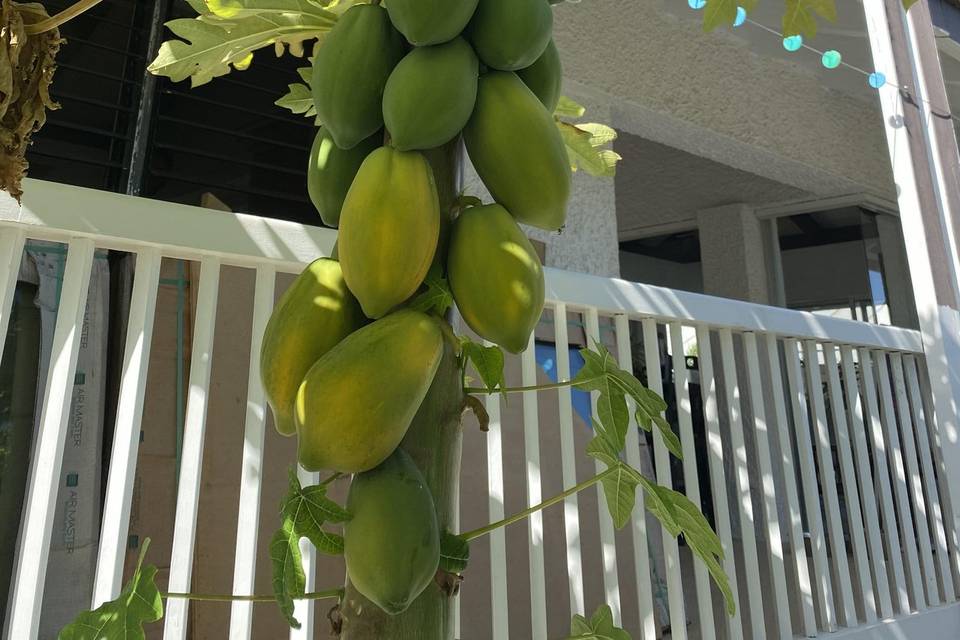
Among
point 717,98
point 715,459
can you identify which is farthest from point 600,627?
point 717,98

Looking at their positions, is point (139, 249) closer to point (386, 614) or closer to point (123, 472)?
Answer: point (123, 472)

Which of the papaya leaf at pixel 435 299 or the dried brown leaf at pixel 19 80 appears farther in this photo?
the dried brown leaf at pixel 19 80

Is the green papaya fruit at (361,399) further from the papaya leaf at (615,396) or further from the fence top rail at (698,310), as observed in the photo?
the fence top rail at (698,310)

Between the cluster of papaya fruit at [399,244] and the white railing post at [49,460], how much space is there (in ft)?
2.26

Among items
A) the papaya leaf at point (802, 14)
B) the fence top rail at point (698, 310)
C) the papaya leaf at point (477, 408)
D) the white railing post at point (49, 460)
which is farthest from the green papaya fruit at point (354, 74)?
the fence top rail at point (698, 310)

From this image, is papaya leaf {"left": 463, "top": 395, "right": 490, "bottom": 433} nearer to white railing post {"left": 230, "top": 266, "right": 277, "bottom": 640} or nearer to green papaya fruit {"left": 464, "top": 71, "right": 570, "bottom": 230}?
green papaya fruit {"left": 464, "top": 71, "right": 570, "bottom": 230}

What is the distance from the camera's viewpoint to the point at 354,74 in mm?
499

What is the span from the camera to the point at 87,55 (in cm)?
251

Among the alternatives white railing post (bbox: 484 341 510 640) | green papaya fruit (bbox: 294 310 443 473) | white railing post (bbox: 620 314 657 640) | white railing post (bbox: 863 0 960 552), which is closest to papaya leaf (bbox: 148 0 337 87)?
green papaya fruit (bbox: 294 310 443 473)

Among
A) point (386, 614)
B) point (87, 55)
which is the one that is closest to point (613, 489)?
point (386, 614)

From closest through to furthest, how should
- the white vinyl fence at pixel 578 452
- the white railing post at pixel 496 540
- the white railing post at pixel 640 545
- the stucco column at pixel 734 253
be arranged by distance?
the white vinyl fence at pixel 578 452
the white railing post at pixel 496 540
the white railing post at pixel 640 545
the stucco column at pixel 734 253

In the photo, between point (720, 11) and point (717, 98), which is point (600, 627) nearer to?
point (720, 11)

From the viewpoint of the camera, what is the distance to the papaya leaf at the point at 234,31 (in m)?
0.63

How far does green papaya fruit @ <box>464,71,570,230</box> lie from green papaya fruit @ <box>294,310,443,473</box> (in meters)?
0.14
